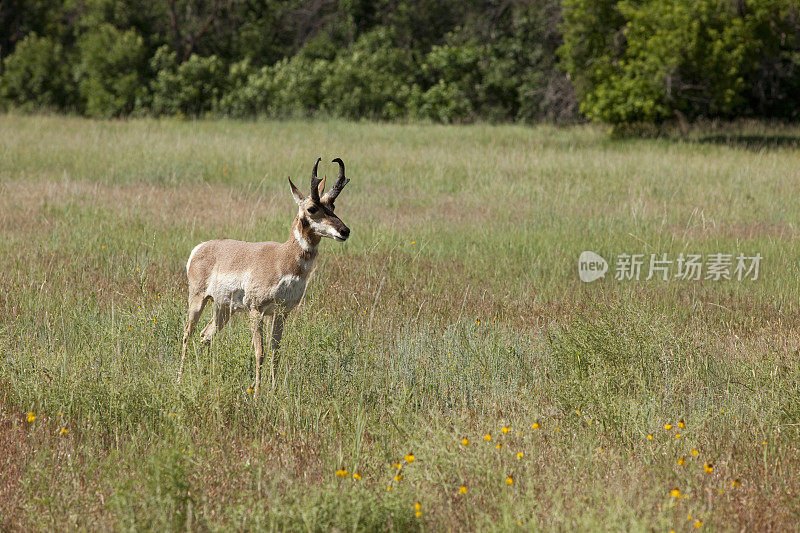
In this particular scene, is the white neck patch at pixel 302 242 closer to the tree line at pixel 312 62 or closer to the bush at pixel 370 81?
the tree line at pixel 312 62

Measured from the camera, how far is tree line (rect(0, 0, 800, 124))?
3175 centimetres

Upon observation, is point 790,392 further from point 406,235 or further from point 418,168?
point 418,168

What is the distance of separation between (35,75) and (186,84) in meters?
5.79

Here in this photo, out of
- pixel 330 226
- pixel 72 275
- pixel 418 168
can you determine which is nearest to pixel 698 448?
pixel 330 226

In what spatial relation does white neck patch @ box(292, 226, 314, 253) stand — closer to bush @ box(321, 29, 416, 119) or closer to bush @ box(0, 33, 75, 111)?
bush @ box(321, 29, 416, 119)

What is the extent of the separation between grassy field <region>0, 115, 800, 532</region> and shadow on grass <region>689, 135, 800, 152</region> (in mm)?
10080

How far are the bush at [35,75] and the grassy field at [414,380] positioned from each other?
22423 mm

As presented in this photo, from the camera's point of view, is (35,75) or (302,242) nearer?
(302,242)

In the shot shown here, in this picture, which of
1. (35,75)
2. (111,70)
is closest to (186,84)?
(111,70)

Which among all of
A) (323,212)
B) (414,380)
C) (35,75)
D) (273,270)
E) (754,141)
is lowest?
(414,380)

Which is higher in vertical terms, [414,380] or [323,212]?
[323,212]

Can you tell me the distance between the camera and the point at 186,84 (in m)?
32.5

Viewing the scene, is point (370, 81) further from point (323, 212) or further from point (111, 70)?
point (323, 212)

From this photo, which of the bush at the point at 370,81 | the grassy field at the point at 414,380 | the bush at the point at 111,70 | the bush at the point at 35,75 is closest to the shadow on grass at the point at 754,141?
the grassy field at the point at 414,380
